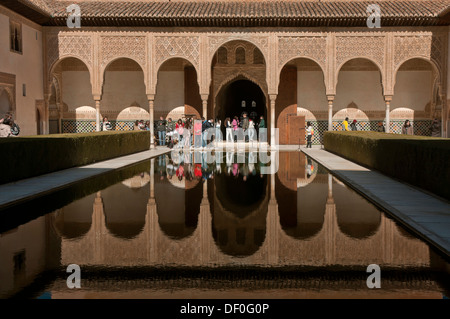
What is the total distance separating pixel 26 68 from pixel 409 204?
16.1m

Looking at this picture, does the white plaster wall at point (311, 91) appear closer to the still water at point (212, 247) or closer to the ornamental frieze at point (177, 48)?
the ornamental frieze at point (177, 48)

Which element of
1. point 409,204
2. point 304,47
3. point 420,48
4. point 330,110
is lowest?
point 409,204

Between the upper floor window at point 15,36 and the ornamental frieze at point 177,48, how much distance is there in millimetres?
5018

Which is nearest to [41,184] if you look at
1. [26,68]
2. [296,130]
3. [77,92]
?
[26,68]

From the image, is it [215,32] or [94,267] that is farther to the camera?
[215,32]

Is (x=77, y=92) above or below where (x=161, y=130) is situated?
above

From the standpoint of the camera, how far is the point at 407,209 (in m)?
6.46

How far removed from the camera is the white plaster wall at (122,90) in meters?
23.6

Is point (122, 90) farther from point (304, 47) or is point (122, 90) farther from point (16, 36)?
point (304, 47)

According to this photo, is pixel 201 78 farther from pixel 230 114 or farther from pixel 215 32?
pixel 230 114

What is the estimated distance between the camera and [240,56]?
2367cm

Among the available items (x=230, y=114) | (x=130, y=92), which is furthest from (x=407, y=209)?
(x=230, y=114)

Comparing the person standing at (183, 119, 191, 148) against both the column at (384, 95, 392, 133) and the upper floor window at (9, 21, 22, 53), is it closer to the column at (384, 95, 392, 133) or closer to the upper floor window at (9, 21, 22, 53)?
the upper floor window at (9, 21, 22, 53)

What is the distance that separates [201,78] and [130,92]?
161 inches
